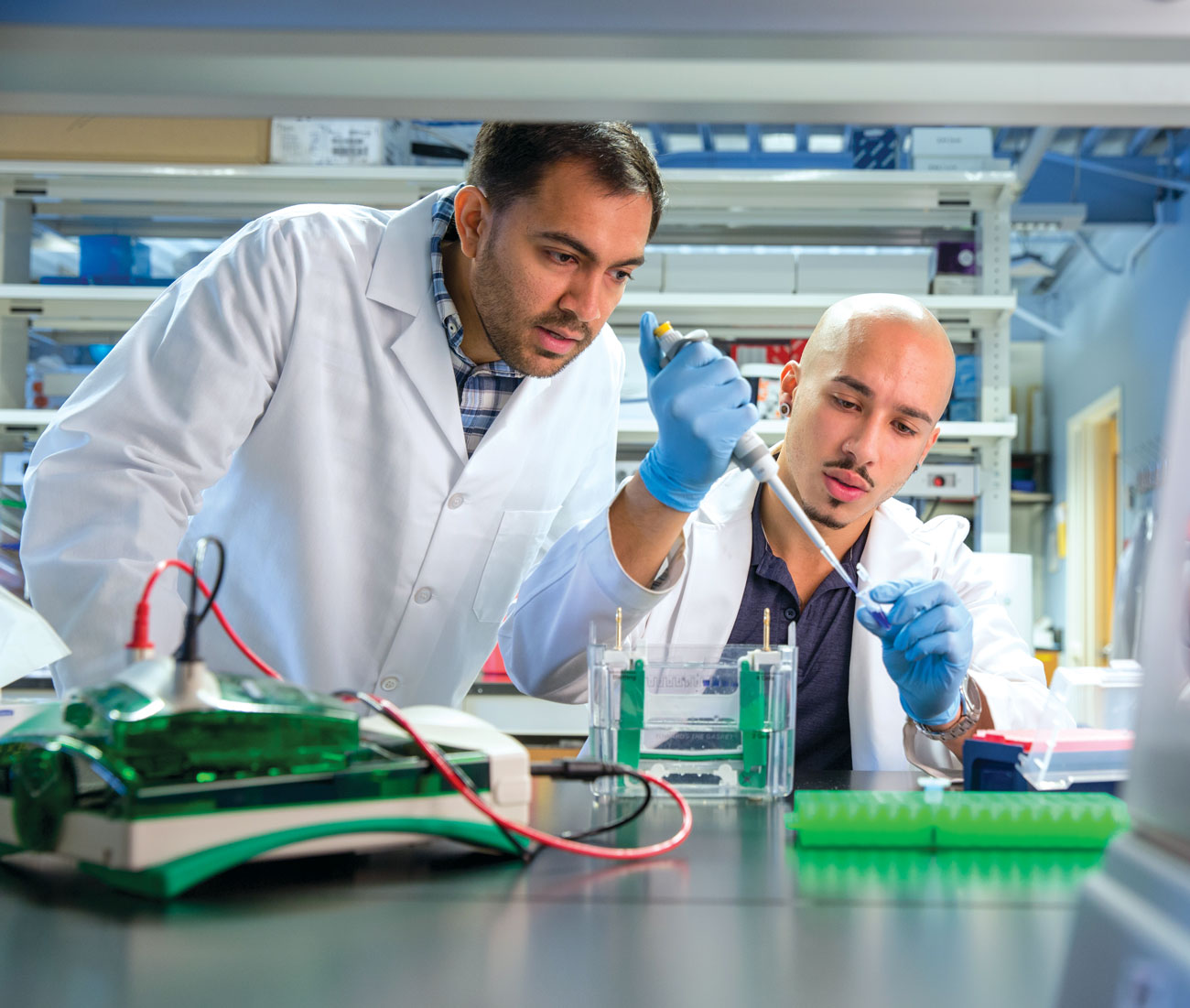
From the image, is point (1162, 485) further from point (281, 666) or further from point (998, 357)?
point (998, 357)

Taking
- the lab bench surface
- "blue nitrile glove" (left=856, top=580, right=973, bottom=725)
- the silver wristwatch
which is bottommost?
the lab bench surface

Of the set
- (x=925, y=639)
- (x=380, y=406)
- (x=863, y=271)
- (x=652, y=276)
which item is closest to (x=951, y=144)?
(x=863, y=271)

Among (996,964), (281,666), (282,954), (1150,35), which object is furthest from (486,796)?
(281,666)

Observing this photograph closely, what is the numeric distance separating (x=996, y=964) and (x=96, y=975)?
0.38 metres

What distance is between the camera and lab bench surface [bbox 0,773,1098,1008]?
0.44 meters

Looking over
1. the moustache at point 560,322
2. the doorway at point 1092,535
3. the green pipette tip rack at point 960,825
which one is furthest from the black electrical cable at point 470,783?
the doorway at point 1092,535

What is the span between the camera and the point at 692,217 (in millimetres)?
3625

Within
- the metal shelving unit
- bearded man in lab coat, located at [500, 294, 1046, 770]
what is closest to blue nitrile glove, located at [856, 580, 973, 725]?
bearded man in lab coat, located at [500, 294, 1046, 770]

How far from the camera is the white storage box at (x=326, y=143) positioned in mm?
3438

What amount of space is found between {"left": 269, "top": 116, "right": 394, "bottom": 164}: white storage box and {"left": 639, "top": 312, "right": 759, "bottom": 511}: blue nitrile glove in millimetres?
2516

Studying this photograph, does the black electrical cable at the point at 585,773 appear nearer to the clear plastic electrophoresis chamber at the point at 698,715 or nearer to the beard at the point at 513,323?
the clear plastic electrophoresis chamber at the point at 698,715

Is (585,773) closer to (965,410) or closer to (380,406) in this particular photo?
(380,406)

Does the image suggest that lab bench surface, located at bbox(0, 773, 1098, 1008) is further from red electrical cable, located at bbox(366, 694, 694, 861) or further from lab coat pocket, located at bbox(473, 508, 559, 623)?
lab coat pocket, located at bbox(473, 508, 559, 623)

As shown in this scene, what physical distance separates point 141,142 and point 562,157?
2.50m
